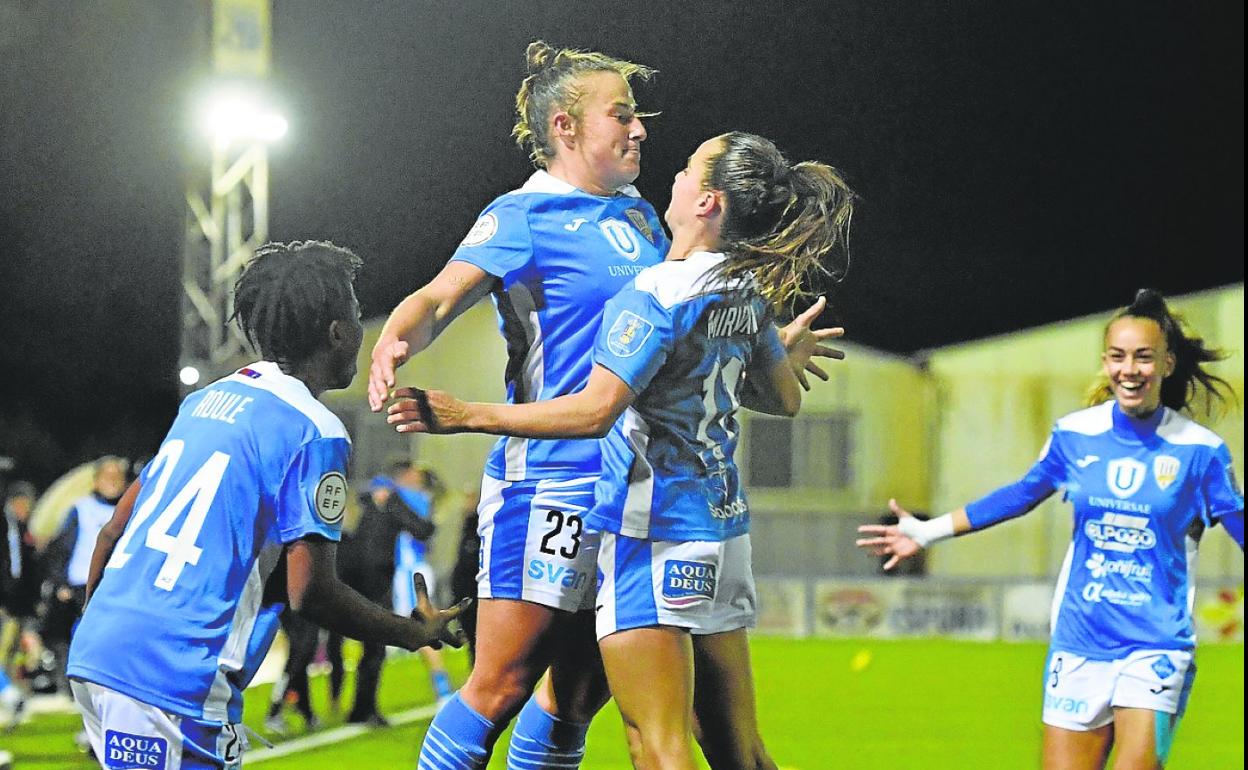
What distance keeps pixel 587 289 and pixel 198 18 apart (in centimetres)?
1328

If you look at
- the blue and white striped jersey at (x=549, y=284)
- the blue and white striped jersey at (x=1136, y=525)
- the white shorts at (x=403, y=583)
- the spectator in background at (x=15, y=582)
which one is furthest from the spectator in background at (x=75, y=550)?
the blue and white striped jersey at (x=1136, y=525)

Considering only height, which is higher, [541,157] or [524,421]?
[541,157]

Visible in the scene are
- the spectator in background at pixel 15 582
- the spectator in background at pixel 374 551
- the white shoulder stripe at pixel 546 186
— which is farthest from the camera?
the spectator in background at pixel 15 582

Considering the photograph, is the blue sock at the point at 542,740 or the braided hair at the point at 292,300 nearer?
the braided hair at the point at 292,300

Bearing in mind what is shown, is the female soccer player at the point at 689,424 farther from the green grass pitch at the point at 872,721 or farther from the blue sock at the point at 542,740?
the green grass pitch at the point at 872,721

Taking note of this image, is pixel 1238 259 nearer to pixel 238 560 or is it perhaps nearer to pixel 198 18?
pixel 198 18

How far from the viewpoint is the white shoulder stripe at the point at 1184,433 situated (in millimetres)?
5559

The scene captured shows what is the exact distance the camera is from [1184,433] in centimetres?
559

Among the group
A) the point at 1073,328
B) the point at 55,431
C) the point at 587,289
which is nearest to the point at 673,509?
the point at 587,289

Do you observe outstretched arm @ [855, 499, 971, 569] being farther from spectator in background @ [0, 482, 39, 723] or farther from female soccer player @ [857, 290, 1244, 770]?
spectator in background @ [0, 482, 39, 723]

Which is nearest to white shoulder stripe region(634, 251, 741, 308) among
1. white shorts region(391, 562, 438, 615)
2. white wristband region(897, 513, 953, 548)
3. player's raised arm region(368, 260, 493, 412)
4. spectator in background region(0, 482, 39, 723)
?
player's raised arm region(368, 260, 493, 412)

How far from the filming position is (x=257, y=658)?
3.46 metres

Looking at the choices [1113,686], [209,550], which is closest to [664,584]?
[209,550]

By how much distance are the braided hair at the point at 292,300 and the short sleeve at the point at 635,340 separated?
0.64 meters
